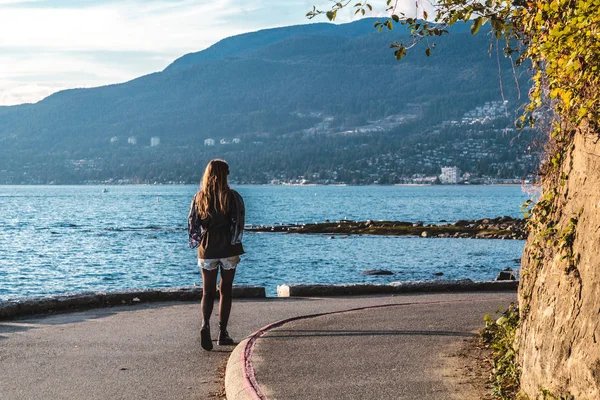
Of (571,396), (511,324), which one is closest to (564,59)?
(571,396)

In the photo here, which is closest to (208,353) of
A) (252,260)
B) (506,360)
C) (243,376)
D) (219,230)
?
(219,230)

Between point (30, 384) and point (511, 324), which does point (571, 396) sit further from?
point (30, 384)

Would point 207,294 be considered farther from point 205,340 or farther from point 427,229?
point 427,229

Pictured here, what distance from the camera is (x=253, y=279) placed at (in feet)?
126

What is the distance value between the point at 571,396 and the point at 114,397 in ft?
12.9

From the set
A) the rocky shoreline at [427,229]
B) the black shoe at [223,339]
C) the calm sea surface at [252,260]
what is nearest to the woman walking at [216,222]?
the black shoe at [223,339]

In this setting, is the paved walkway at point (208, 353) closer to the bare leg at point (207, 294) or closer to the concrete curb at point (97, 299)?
the bare leg at point (207, 294)

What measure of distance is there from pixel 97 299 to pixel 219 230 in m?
5.25

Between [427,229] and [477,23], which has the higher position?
[477,23]

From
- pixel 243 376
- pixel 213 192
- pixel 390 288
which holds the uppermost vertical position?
pixel 213 192

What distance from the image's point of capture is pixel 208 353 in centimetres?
948

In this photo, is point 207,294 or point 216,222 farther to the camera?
point 207,294

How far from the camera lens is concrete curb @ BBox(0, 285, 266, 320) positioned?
502 inches

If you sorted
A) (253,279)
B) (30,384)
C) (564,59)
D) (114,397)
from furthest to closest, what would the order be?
1. (253,279)
2. (30,384)
3. (114,397)
4. (564,59)
